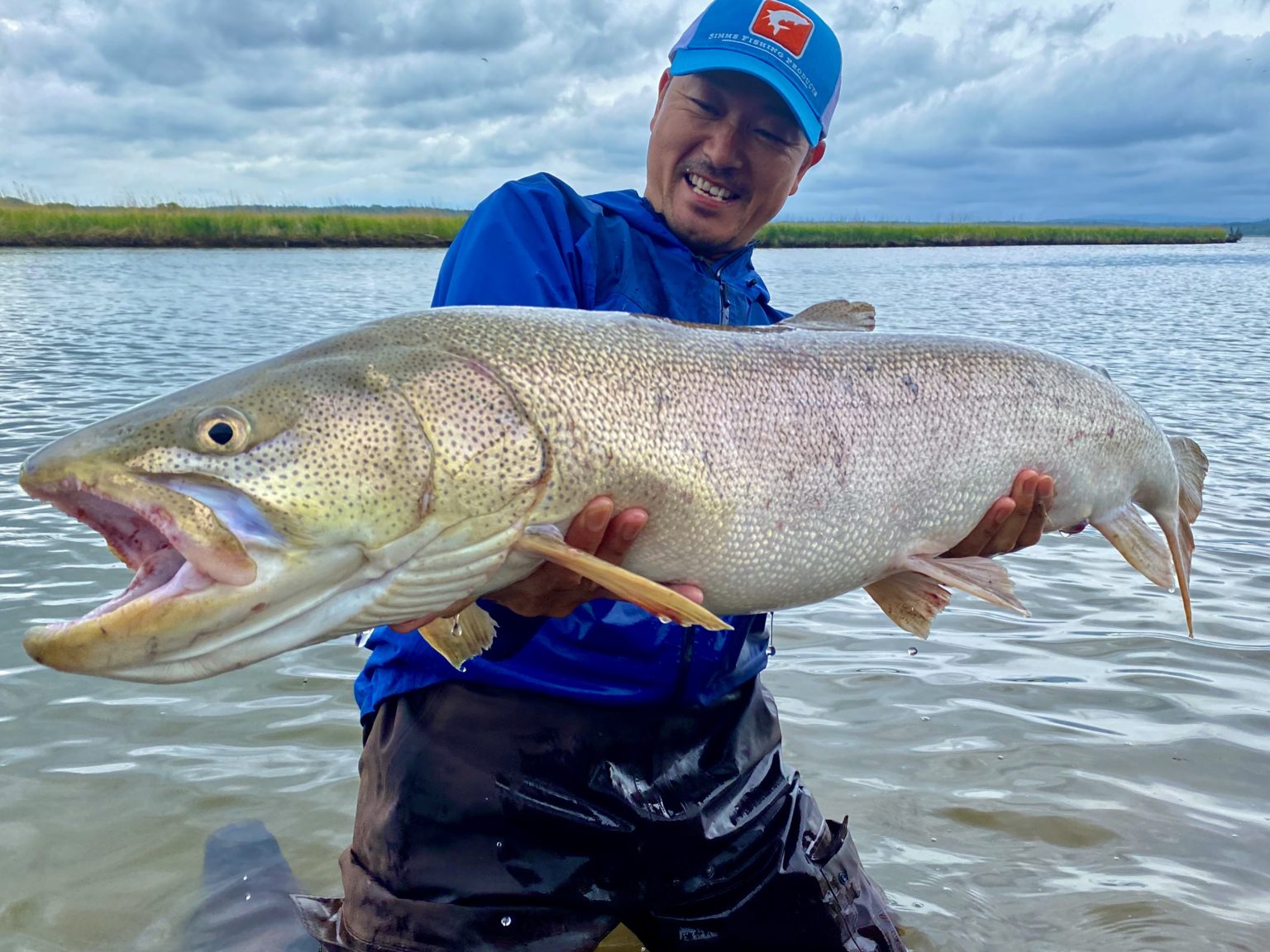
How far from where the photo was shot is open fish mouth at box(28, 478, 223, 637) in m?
1.81

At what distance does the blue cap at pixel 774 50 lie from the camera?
3170 millimetres

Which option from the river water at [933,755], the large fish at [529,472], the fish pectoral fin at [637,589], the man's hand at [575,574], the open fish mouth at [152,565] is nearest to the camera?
the open fish mouth at [152,565]

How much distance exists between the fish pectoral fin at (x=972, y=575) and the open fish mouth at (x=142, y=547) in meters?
1.77

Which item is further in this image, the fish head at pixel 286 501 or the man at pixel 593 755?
the man at pixel 593 755

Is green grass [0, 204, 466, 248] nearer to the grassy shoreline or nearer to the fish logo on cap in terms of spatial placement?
the grassy shoreline

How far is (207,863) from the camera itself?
354cm

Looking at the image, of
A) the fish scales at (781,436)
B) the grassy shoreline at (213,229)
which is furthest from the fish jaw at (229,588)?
the grassy shoreline at (213,229)

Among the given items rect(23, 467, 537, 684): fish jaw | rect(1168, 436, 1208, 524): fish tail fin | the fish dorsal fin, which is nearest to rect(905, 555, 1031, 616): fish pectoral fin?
the fish dorsal fin

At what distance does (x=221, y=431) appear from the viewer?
1935mm

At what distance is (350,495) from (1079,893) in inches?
109

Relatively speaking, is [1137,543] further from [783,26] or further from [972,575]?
[783,26]

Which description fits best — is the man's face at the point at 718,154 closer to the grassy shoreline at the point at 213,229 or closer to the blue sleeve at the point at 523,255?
the blue sleeve at the point at 523,255

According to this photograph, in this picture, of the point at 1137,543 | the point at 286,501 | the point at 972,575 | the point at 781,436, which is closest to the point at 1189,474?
the point at 1137,543

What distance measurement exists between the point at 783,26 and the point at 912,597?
1769 mm
